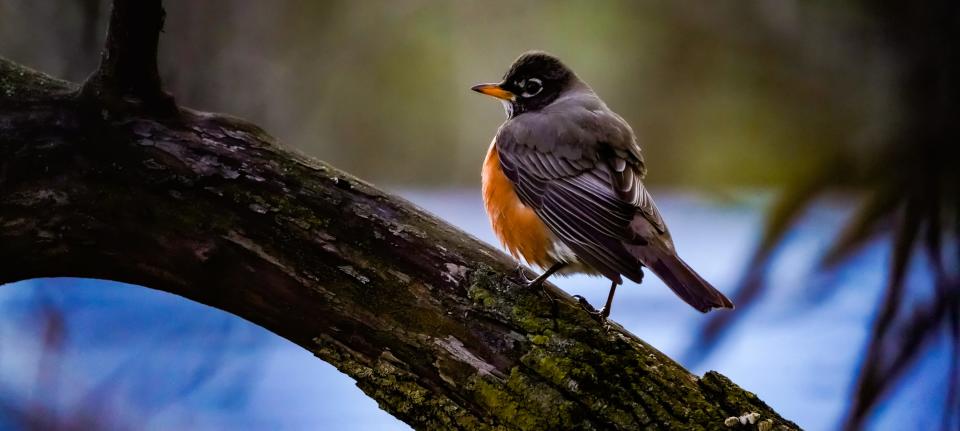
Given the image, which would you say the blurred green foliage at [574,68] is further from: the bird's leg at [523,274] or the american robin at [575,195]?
the bird's leg at [523,274]

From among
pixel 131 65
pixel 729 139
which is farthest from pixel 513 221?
pixel 729 139

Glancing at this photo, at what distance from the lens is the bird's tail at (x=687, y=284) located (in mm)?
1888

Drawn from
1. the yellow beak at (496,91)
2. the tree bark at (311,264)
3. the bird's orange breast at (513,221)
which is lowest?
the tree bark at (311,264)

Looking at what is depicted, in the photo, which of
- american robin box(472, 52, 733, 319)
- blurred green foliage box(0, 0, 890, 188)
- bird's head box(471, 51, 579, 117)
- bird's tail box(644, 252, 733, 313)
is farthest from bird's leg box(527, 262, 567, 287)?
blurred green foliage box(0, 0, 890, 188)

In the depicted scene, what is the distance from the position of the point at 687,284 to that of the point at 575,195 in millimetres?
470

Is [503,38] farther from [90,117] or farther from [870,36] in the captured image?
[90,117]

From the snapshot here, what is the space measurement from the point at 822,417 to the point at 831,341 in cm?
31

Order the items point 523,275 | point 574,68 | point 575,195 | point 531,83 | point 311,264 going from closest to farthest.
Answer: point 311,264, point 523,275, point 575,195, point 531,83, point 574,68

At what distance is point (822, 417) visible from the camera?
332 cm

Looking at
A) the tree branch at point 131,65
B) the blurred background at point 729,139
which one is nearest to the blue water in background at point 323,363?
the blurred background at point 729,139

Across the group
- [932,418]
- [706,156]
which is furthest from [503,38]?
[932,418]

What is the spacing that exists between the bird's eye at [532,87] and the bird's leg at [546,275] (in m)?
0.79

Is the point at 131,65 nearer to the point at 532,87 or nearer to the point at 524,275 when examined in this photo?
the point at 524,275

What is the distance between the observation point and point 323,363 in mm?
3059
